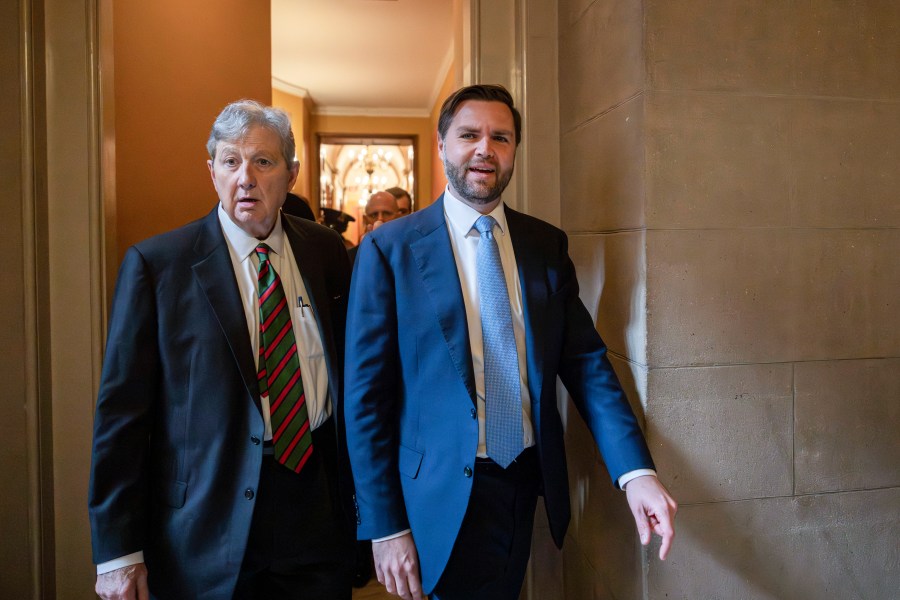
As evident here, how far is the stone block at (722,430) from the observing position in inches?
64.9

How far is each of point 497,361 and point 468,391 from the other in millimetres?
98

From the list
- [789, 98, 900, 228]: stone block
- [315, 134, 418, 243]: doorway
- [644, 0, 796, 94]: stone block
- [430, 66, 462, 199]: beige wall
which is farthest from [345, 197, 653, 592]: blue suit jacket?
[315, 134, 418, 243]: doorway

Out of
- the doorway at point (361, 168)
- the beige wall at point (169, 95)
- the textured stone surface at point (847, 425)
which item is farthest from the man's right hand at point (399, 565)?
the doorway at point (361, 168)

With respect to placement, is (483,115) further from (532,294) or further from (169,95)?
(169,95)

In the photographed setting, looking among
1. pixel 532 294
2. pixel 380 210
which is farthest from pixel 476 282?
pixel 380 210

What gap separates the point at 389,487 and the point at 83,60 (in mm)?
1588

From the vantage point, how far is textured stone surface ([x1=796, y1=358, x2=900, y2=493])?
172cm

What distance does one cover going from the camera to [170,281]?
4.76ft

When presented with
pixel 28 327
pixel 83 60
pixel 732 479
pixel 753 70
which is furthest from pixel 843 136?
pixel 28 327

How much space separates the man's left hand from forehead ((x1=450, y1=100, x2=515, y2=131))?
0.82 metres

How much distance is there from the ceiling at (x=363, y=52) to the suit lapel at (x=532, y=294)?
3.91 meters

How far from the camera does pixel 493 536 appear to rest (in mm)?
1498

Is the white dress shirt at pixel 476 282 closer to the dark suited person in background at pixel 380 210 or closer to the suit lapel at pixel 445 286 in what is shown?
the suit lapel at pixel 445 286

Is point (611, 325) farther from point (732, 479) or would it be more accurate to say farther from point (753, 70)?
point (753, 70)
